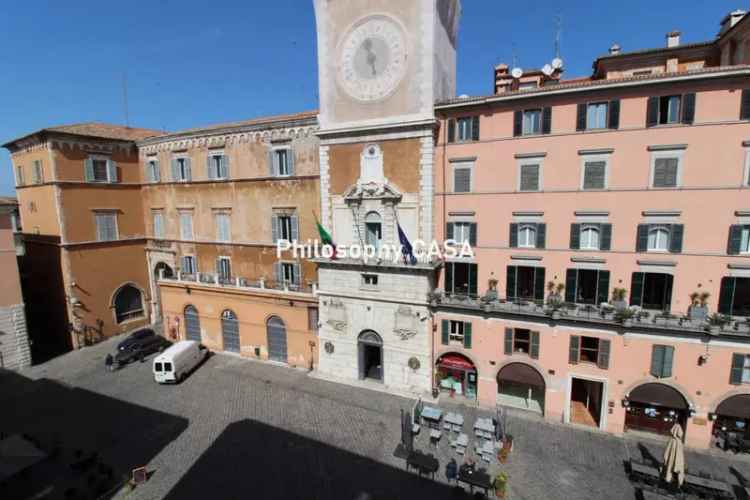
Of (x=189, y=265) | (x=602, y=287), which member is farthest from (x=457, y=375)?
(x=189, y=265)

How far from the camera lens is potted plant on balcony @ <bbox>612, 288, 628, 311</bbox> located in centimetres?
2009

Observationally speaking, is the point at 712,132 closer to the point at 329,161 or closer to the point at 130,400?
the point at 329,161

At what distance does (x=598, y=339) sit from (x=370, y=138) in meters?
18.1

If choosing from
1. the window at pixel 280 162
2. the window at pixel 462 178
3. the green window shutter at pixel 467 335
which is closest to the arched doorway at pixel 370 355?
the green window shutter at pixel 467 335

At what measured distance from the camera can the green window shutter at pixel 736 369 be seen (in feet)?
59.4

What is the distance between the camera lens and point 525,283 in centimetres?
2220

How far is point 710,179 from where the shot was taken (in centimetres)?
1803

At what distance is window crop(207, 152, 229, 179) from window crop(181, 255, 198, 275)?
8.20m

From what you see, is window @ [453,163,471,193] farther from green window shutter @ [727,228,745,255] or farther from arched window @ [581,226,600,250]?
green window shutter @ [727,228,745,255]

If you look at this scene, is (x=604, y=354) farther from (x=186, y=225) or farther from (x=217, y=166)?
(x=186, y=225)

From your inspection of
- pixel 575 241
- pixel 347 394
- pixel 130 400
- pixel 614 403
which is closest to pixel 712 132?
pixel 575 241

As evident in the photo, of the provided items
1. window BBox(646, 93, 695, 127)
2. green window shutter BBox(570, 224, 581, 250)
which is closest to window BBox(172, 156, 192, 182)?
green window shutter BBox(570, 224, 581, 250)

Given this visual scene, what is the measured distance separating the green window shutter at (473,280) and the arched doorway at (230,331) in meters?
19.2

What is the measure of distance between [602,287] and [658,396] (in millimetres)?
6253
